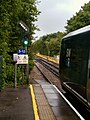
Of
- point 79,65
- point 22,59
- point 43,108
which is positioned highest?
point 79,65

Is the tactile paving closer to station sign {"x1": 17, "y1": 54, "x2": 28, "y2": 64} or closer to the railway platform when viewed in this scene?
the railway platform

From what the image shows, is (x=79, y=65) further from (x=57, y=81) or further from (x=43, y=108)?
(x=57, y=81)

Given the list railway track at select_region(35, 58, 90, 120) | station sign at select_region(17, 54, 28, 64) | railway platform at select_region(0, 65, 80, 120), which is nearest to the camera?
railway platform at select_region(0, 65, 80, 120)

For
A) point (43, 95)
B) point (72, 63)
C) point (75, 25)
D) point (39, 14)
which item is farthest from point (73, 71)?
point (75, 25)

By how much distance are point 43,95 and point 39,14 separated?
15.6m

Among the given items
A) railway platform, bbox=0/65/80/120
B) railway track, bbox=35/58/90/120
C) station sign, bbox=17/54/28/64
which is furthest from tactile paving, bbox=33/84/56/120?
station sign, bbox=17/54/28/64

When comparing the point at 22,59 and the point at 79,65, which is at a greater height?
the point at 79,65

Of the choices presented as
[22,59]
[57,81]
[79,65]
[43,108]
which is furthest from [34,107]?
[57,81]

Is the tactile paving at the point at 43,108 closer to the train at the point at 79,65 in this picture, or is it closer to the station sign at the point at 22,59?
the train at the point at 79,65

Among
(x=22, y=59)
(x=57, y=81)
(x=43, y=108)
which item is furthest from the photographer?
(x=57, y=81)

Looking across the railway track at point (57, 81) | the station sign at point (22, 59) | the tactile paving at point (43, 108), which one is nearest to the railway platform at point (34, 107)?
the tactile paving at point (43, 108)

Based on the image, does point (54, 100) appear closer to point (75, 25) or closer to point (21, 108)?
point (21, 108)

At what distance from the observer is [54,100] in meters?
15.4

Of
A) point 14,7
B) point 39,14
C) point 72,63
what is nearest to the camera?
point 72,63
